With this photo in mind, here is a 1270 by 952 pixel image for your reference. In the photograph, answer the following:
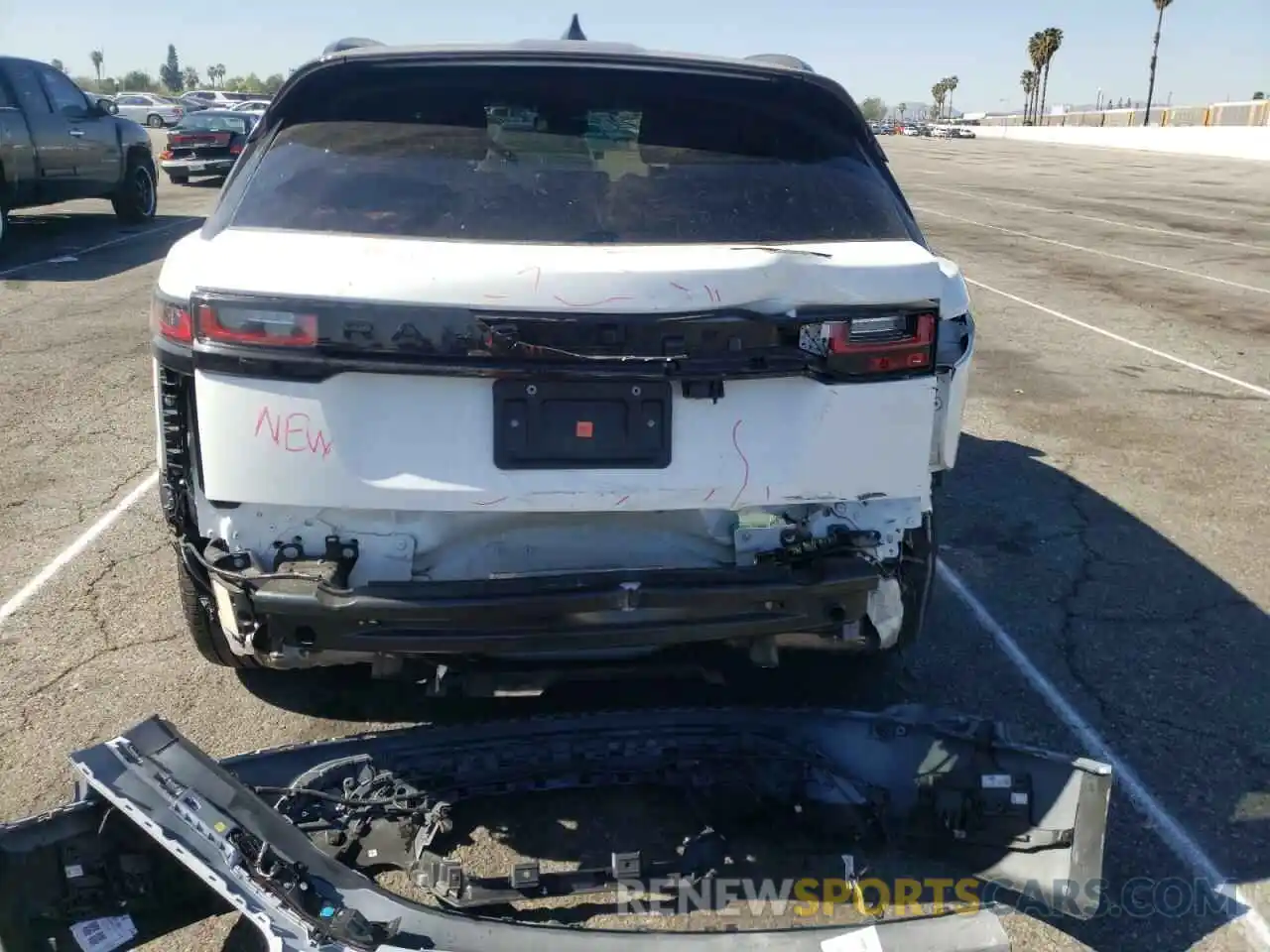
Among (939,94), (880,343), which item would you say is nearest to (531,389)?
(880,343)

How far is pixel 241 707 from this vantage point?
11.8 ft

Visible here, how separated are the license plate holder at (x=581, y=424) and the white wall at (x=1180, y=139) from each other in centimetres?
4830

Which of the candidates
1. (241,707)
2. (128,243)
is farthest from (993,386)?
(128,243)

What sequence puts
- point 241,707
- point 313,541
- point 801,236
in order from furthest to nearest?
point 241,707, point 801,236, point 313,541

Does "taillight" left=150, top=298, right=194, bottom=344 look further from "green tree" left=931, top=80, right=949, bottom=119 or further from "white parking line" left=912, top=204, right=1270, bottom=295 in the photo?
"green tree" left=931, top=80, right=949, bottom=119

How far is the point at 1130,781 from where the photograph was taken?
328cm

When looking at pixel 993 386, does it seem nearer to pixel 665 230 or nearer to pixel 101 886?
pixel 665 230

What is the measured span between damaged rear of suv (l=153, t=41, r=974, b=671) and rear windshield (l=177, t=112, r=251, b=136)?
69.0ft

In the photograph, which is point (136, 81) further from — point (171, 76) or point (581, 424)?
point (581, 424)

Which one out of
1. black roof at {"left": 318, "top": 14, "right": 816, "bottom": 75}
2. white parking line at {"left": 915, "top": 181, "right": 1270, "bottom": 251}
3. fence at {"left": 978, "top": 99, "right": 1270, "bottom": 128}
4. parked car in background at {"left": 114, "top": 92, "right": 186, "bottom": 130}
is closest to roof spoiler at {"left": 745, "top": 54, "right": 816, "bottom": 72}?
black roof at {"left": 318, "top": 14, "right": 816, "bottom": 75}

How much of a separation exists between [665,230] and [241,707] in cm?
214

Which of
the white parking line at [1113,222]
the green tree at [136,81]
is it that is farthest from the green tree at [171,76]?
the white parking line at [1113,222]

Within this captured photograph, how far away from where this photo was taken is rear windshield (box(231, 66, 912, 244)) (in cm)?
271

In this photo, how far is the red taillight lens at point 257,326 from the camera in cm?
242
